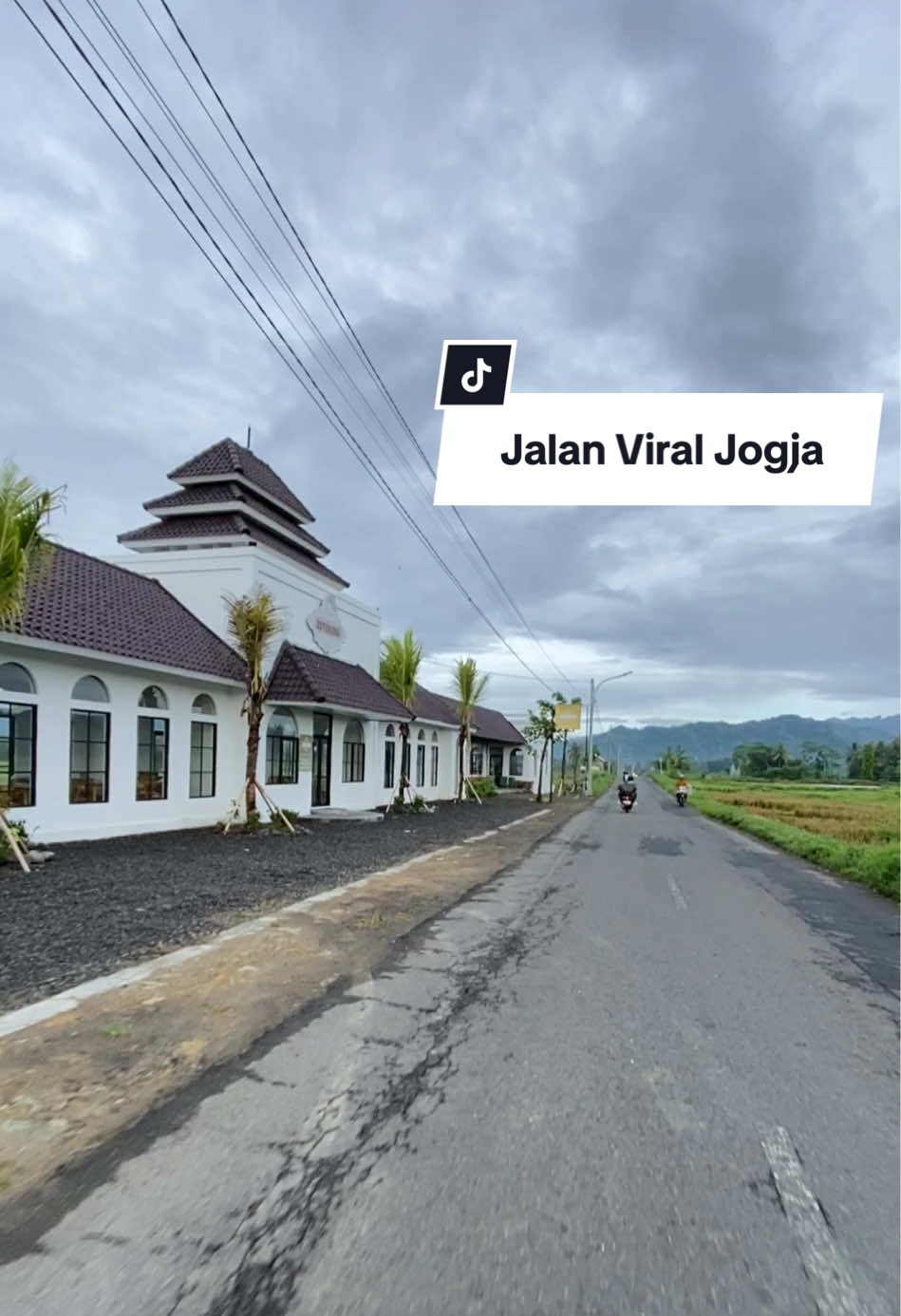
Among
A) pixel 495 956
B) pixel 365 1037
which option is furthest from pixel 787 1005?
pixel 365 1037

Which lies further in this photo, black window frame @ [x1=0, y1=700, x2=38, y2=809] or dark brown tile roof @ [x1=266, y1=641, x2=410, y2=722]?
dark brown tile roof @ [x1=266, y1=641, x2=410, y2=722]

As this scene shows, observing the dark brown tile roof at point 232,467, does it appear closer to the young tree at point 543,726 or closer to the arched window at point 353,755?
the arched window at point 353,755

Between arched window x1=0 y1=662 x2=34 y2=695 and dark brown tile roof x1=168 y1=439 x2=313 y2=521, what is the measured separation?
975cm

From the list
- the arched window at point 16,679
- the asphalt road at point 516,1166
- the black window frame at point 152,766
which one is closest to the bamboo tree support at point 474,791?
the black window frame at point 152,766

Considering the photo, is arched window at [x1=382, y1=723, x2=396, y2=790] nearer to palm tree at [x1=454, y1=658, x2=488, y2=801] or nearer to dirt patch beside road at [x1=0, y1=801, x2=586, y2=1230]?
palm tree at [x1=454, y1=658, x2=488, y2=801]

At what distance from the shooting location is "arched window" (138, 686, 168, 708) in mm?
16203

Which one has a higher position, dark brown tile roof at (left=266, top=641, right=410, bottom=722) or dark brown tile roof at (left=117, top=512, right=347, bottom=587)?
dark brown tile roof at (left=117, top=512, right=347, bottom=587)

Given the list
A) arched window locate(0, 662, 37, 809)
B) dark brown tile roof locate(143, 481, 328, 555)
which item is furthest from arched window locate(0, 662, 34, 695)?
dark brown tile roof locate(143, 481, 328, 555)

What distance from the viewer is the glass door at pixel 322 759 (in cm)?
2258

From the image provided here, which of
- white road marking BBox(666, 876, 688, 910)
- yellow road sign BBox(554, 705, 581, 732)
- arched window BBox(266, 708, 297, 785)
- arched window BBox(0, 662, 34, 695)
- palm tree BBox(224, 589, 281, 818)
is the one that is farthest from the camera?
yellow road sign BBox(554, 705, 581, 732)

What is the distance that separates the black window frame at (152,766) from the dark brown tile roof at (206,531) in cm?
541

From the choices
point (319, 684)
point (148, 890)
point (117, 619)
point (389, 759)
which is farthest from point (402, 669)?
point (148, 890)

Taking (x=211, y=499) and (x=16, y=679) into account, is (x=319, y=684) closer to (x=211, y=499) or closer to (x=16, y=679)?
(x=211, y=499)

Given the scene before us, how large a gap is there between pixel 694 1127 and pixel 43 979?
4.49 metres
